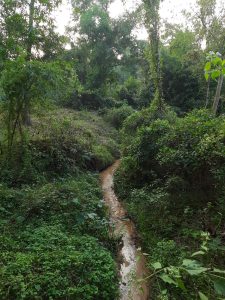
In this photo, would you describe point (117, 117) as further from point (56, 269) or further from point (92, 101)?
point (56, 269)

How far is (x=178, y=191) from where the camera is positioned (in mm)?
7227

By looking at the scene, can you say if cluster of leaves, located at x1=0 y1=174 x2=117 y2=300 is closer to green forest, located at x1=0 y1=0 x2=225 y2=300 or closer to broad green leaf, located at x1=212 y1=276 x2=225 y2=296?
green forest, located at x1=0 y1=0 x2=225 y2=300

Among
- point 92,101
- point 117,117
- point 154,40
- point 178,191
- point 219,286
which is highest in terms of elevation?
point 154,40

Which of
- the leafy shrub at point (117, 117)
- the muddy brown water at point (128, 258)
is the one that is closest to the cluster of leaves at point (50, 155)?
the muddy brown water at point (128, 258)

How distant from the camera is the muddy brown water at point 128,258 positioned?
460cm

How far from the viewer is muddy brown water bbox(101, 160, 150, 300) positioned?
4.60 metres

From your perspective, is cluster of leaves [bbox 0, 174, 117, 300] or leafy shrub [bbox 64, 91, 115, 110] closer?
cluster of leaves [bbox 0, 174, 117, 300]

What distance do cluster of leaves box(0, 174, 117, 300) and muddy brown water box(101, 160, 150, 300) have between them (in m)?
0.33

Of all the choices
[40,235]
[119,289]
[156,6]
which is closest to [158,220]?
[119,289]

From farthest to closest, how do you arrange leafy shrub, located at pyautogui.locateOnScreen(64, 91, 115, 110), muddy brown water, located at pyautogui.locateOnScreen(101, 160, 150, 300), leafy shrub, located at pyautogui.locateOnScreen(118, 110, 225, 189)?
leafy shrub, located at pyautogui.locateOnScreen(64, 91, 115, 110) < leafy shrub, located at pyautogui.locateOnScreen(118, 110, 225, 189) < muddy brown water, located at pyautogui.locateOnScreen(101, 160, 150, 300)

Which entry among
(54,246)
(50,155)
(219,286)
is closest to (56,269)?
(54,246)

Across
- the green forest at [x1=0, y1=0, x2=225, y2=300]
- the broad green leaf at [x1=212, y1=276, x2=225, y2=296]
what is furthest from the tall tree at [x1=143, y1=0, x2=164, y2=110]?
the broad green leaf at [x1=212, y1=276, x2=225, y2=296]

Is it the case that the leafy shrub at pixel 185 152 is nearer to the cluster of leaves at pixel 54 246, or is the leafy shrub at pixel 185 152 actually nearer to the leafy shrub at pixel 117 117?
the cluster of leaves at pixel 54 246

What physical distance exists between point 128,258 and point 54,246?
1.89 meters
